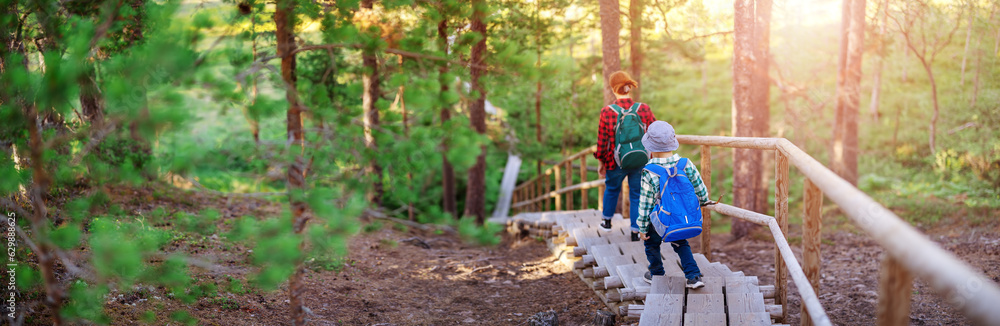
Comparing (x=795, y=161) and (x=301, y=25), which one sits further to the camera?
(x=301, y=25)

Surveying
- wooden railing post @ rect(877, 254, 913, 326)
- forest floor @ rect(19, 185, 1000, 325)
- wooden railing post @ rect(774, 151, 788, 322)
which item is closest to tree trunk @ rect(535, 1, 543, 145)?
forest floor @ rect(19, 185, 1000, 325)

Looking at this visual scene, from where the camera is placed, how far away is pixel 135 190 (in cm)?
713

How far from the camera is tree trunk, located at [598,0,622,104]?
8.66m

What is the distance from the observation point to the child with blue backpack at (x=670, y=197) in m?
4.02

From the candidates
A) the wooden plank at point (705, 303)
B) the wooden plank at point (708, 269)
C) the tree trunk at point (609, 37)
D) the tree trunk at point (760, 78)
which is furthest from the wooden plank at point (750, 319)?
the tree trunk at point (760, 78)

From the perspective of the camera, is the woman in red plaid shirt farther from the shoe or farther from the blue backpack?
the blue backpack

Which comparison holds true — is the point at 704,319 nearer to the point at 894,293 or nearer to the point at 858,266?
the point at 894,293

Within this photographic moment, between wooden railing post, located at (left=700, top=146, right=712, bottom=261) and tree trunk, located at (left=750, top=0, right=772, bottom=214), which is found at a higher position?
tree trunk, located at (left=750, top=0, right=772, bottom=214)

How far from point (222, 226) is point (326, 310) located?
286cm

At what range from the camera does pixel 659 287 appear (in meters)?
4.30

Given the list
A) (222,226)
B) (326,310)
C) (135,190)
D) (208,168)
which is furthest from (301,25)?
(135,190)

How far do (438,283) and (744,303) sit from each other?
A: 355 centimetres

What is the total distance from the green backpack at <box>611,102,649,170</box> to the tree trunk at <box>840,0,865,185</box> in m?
7.65

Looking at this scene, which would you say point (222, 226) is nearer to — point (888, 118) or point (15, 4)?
point (15, 4)
